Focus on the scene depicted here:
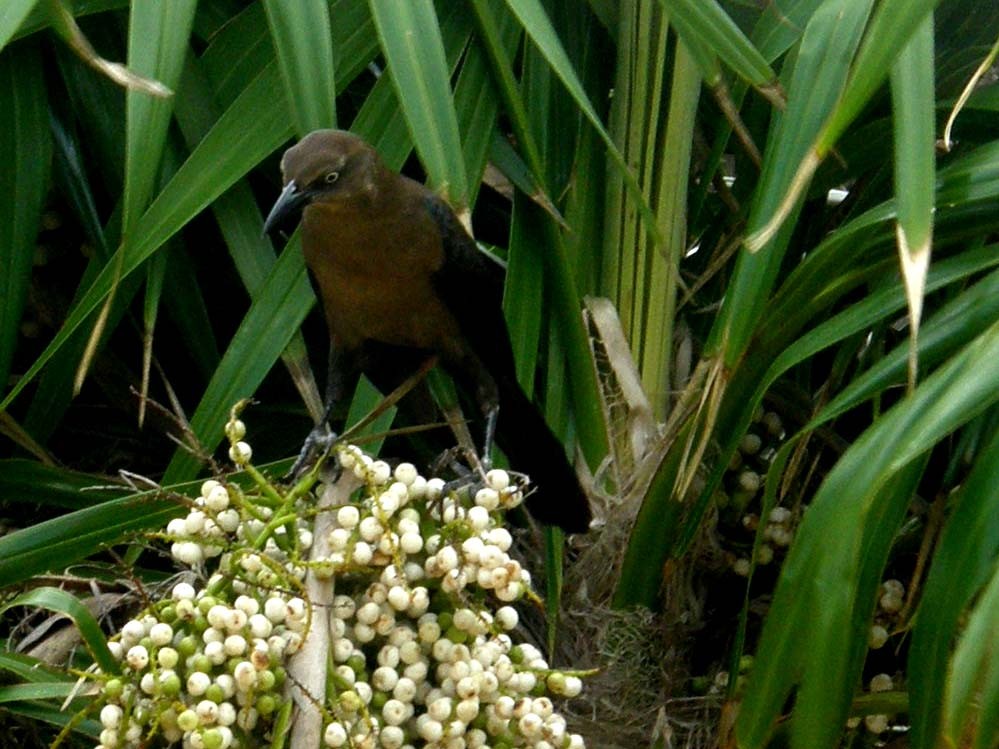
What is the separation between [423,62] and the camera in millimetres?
1755

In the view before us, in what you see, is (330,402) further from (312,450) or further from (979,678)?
(979,678)

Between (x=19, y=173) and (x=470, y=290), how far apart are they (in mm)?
659

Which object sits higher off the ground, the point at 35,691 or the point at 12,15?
the point at 12,15

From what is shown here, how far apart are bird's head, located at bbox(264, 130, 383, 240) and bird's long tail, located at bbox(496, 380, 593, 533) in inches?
14.5

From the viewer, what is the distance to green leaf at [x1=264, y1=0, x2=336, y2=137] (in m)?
1.76

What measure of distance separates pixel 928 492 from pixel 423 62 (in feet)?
3.43

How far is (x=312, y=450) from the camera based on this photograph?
6.89 ft

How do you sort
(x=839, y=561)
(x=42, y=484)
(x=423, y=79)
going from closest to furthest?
1. (x=839, y=561)
2. (x=423, y=79)
3. (x=42, y=484)

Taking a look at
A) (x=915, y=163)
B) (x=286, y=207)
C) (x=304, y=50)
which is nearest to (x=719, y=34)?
(x=915, y=163)

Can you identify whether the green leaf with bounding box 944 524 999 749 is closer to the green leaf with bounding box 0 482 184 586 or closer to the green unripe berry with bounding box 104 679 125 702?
the green unripe berry with bounding box 104 679 125 702

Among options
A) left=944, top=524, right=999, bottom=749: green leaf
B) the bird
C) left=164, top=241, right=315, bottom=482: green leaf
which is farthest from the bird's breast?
left=944, top=524, right=999, bottom=749: green leaf

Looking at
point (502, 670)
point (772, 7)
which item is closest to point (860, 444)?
point (502, 670)

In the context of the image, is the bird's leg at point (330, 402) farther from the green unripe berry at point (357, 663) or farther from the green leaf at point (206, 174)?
the green unripe berry at point (357, 663)

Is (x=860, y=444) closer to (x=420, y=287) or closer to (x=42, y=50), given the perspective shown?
(x=420, y=287)
